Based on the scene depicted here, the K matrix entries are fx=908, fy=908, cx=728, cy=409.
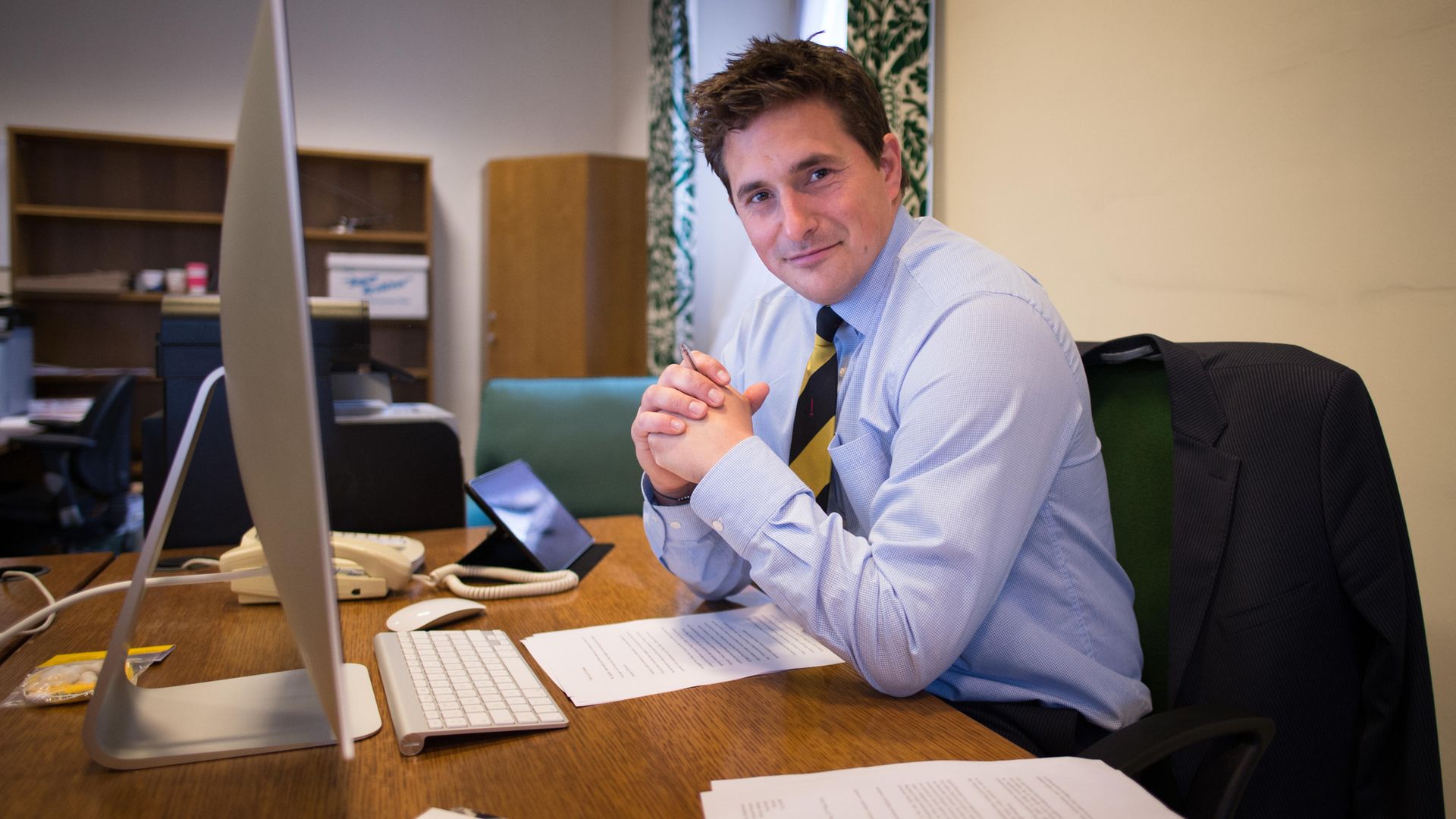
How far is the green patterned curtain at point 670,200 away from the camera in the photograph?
409 centimetres

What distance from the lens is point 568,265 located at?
196 inches

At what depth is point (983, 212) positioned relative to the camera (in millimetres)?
2357

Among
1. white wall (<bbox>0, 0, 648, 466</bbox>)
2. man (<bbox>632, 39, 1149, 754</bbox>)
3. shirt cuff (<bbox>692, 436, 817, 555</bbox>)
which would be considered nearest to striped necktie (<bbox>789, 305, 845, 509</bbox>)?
man (<bbox>632, 39, 1149, 754</bbox>)

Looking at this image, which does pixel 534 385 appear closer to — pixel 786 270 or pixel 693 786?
pixel 786 270

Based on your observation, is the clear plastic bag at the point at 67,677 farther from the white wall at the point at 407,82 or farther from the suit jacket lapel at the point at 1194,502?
the white wall at the point at 407,82

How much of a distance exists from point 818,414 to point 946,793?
24.5 inches

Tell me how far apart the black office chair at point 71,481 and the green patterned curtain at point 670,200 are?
2.17 metres

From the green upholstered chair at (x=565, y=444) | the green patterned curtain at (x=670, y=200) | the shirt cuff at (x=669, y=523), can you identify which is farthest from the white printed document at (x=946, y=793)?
the green patterned curtain at (x=670, y=200)

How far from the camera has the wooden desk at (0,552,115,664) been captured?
1.11 m

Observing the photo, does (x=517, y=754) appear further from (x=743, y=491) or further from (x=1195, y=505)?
(x=1195, y=505)

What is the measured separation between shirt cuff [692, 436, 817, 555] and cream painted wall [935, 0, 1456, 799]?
3.33 ft

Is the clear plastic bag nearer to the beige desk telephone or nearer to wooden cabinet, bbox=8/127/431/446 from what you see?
the beige desk telephone

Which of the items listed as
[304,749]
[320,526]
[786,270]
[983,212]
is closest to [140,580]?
[304,749]

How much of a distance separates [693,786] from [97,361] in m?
5.65
